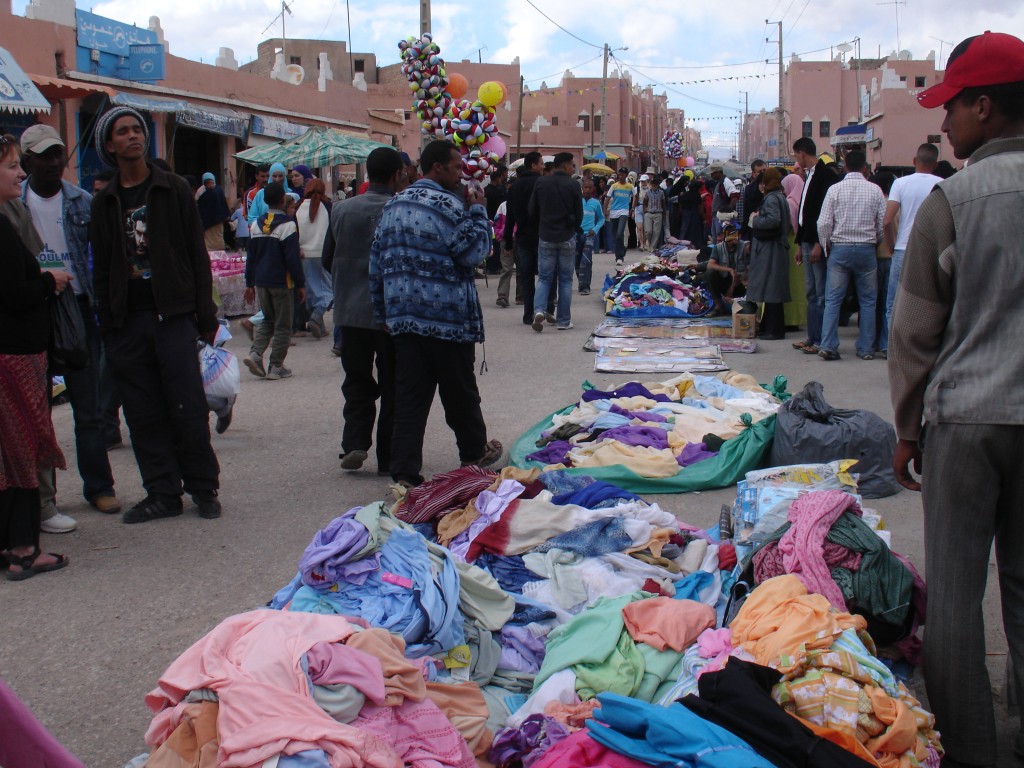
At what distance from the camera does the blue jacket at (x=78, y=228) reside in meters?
5.56

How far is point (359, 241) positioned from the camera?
630cm

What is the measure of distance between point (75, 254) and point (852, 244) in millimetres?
7167

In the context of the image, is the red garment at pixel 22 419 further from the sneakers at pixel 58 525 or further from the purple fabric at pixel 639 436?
the purple fabric at pixel 639 436

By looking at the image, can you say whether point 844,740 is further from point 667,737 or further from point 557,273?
point 557,273

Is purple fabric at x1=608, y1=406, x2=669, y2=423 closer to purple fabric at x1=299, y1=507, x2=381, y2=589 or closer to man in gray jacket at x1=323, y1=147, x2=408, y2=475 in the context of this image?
man in gray jacket at x1=323, y1=147, x2=408, y2=475

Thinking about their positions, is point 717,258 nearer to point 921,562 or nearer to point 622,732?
point 921,562

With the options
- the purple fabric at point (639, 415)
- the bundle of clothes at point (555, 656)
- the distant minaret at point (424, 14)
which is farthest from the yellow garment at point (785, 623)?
the distant minaret at point (424, 14)

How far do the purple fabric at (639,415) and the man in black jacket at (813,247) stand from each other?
4110 millimetres

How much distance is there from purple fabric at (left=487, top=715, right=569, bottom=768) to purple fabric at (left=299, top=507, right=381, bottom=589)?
2.96 ft

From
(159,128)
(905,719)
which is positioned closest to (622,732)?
(905,719)

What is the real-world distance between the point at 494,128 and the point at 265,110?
10.1 meters

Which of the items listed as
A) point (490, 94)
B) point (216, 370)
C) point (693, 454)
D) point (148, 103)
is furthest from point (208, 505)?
point (490, 94)

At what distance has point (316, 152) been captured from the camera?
17.8 meters

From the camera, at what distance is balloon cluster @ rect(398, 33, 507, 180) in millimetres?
15805
